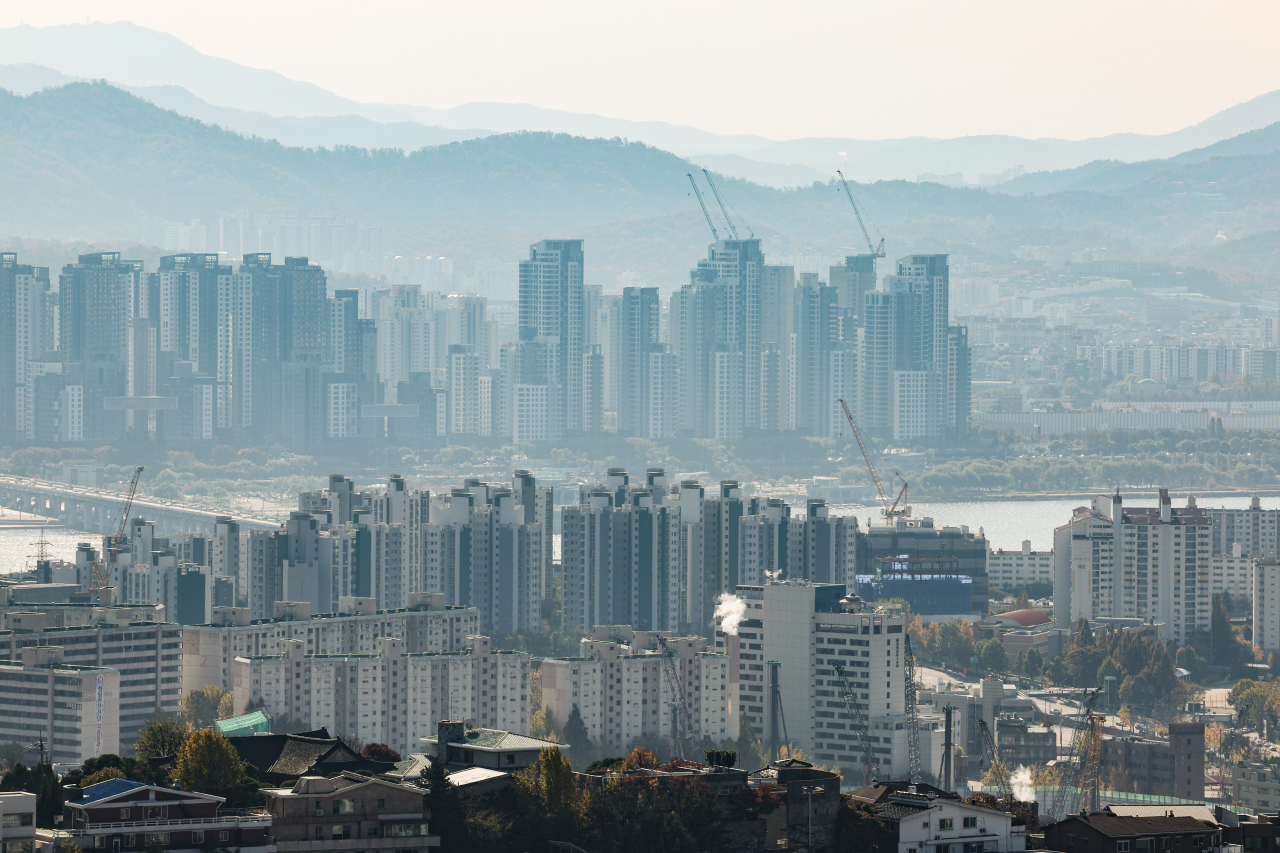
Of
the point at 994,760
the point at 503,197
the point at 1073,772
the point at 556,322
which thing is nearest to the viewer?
the point at 1073,772

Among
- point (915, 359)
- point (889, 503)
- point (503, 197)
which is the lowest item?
point (889, 503)

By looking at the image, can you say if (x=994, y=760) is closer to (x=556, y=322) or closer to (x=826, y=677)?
(x=826, y=677)

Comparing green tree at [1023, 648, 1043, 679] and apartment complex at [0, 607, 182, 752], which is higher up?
apartment complex at [0, 607, 182, 752]

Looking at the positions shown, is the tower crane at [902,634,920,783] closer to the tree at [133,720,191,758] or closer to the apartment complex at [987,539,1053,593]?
the tree at [133,720,191,758]

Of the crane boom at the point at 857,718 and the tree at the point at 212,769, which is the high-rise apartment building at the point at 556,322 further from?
the tree at the point at 212,769

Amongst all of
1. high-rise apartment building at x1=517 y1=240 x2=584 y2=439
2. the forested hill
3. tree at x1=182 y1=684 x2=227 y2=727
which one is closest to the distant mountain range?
the forested hill

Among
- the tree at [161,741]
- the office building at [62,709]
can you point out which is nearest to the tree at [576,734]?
the office building at [62,709]

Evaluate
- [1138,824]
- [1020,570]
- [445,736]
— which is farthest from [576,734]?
[1020,570]
